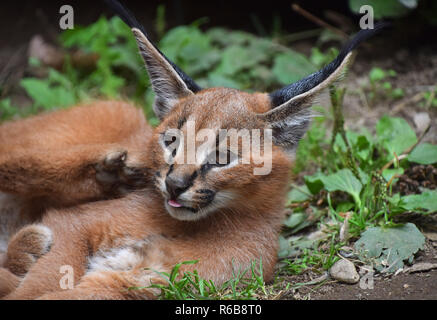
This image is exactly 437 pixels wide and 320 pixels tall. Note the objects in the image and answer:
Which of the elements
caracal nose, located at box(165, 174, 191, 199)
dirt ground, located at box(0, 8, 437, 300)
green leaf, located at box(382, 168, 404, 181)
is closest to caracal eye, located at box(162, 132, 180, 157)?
caracal nose, located at box(165, 174, 191, 199)

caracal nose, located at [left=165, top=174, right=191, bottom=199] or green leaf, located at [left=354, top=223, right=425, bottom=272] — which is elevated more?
caracal nose, located at [left=165, top=174, right=191, bottom=199]

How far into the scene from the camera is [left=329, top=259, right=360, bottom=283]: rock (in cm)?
463

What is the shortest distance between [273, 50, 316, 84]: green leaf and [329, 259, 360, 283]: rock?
369cm

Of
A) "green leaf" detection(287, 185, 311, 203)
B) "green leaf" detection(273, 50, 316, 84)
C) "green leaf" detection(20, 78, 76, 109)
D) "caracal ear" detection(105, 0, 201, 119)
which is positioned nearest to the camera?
"caracal ear" detection(105, 0, 201, 119)

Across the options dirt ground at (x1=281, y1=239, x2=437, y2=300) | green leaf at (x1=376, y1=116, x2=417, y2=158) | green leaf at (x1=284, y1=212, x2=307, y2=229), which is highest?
green leaf at (x1=376, y1=116, x2=417, y2=158)

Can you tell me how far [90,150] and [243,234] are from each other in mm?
1709

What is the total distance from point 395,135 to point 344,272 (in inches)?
92.5

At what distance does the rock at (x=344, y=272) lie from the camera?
15.2 ft

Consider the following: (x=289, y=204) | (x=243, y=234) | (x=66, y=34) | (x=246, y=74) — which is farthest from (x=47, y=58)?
(x=243, y=234)

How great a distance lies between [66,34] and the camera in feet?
28.3

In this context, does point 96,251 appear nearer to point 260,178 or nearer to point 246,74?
point 260,178

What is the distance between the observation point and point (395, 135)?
21.1ft

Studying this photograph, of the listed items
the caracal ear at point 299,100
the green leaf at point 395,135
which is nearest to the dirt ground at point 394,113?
the green leaf at point 395,135

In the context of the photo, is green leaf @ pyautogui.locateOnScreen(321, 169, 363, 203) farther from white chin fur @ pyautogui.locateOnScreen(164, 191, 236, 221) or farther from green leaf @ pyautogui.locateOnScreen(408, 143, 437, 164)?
white chin fur @ pyautogui.locateOnScreen(164, 191, 236, 221)
